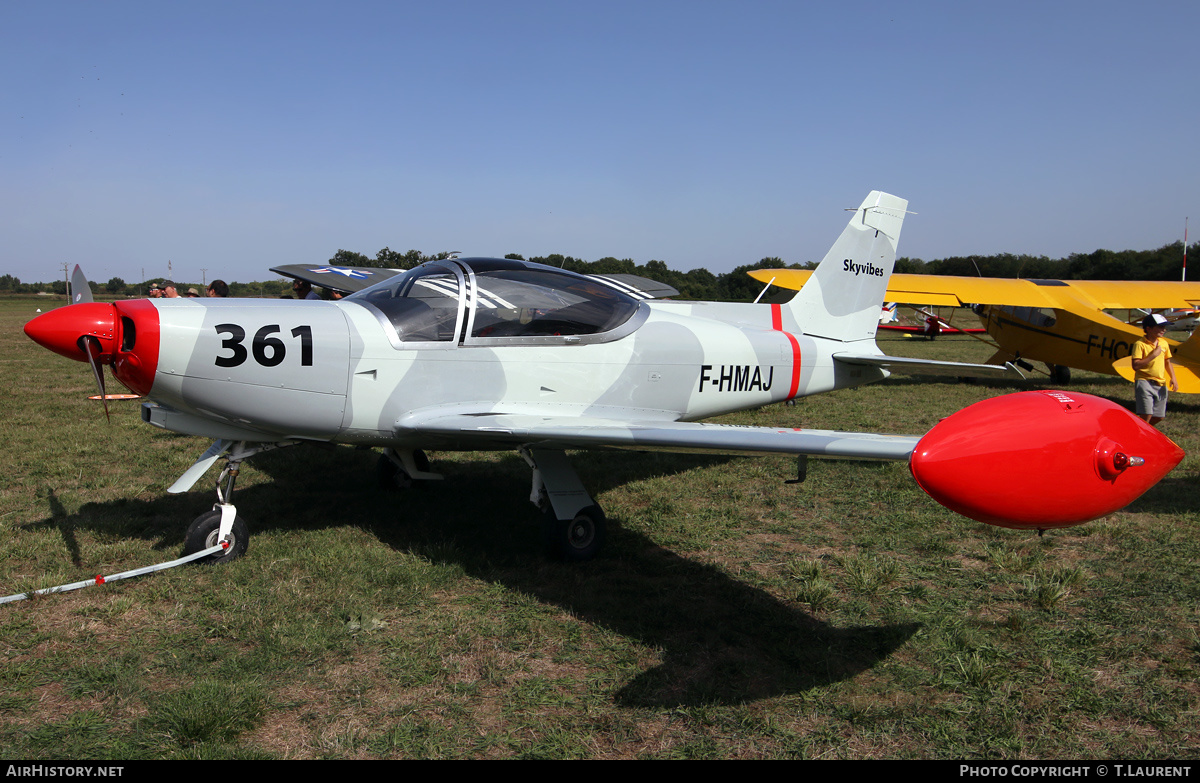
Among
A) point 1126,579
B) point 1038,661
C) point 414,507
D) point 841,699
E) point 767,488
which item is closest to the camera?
point 841,699

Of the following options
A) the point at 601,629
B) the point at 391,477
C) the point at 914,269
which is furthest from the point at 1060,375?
the point at 914,269

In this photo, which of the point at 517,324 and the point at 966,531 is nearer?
the point at 517,324

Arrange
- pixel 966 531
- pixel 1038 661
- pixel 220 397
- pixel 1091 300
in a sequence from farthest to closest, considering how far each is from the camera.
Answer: pixel 1091 300, pixel 966 531, pixel 220 397, pixel 1038 661

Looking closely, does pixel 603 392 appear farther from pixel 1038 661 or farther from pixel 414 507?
pixel 1038 661

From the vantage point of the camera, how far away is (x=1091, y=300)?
50.2ft

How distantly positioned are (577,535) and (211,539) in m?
2.40

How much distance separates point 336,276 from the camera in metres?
10.8

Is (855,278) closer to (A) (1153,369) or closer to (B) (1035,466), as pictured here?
(A) (1153,369)

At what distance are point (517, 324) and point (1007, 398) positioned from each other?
320cm

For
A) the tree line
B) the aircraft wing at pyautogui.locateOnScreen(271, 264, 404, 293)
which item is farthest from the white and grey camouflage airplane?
the tree line

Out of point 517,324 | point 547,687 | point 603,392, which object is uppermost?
point 517,324

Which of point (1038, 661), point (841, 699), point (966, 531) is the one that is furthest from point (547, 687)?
point (966, 531)

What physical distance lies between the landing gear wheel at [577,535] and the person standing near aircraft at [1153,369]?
7.35 metres

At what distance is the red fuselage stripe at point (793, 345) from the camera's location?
22.3 feet
